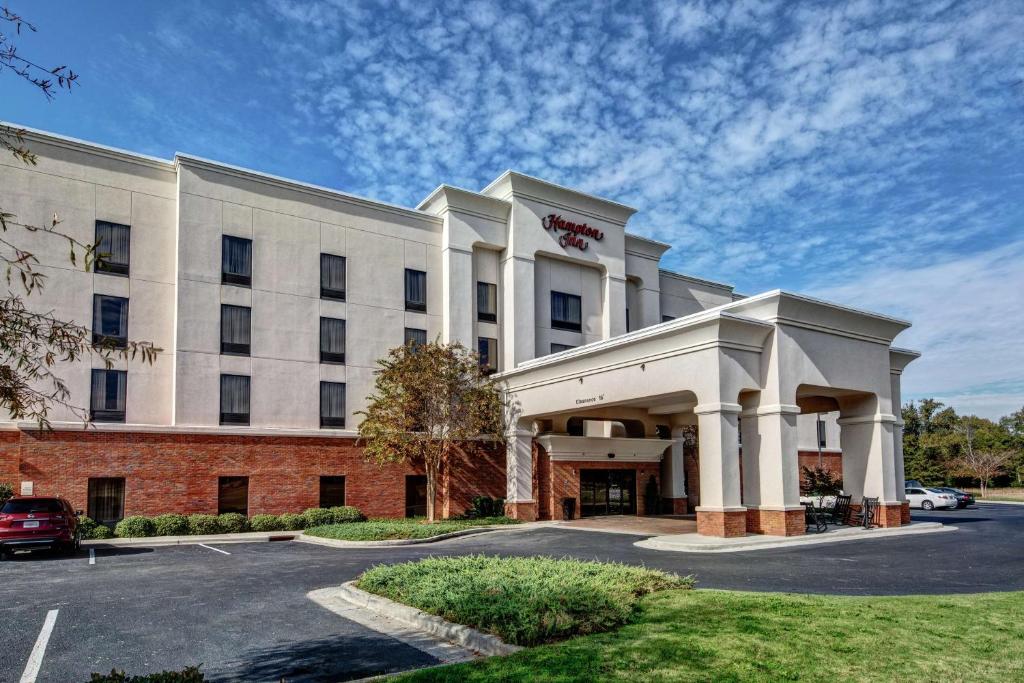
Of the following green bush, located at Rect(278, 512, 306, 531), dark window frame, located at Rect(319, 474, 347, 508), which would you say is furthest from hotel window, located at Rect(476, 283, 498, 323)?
green bush, located at Rect(278, 512, 306, 531)

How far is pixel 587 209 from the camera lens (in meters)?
38.6

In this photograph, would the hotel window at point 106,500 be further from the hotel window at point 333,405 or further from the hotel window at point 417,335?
the hotel window at point 417,335

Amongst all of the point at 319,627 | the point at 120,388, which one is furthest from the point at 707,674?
the point at 120,388

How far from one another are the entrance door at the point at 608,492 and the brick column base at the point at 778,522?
457 inches

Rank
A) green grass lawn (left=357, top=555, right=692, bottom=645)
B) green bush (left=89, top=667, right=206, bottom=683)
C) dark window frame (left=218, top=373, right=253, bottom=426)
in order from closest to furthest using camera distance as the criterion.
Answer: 1. green bush (left=89, top=667, right=206, bottom=683)
2. green grass lawn (left=357, top=555, right=692, bottom=645)
3. dark window frame (left=218, top=373, right=253, bottom=426)

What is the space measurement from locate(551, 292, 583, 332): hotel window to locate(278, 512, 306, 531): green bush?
15.8 m

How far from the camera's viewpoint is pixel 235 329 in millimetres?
29578

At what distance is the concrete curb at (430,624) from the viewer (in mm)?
8825

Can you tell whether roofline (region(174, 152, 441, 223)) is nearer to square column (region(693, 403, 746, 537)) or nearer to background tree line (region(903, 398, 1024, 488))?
square column (region(693, 403, 746, 537))

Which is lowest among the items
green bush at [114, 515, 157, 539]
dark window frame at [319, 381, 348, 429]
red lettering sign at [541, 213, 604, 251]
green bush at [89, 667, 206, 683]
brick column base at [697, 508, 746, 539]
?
green bush at [114, 515, 157, 539]

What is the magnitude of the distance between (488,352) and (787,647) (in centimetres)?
2829

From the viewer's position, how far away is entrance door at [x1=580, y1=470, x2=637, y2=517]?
113 feet

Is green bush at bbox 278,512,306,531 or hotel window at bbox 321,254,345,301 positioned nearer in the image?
green bush at bbox 278,512,306,531

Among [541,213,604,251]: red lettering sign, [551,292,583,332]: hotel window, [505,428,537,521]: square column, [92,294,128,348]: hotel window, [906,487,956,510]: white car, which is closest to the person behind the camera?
[92,294,128,348]: hotel window
